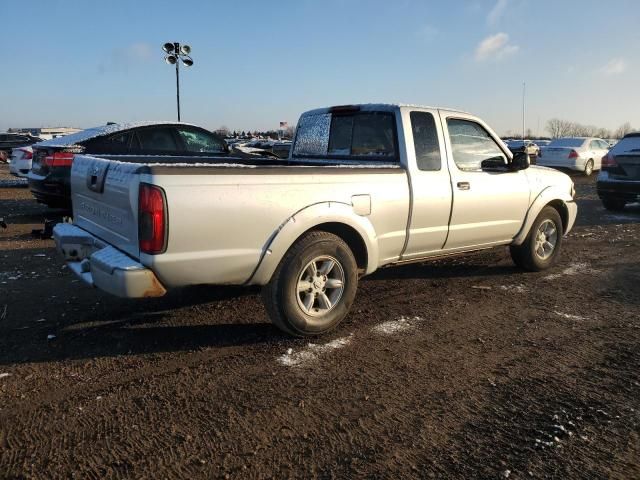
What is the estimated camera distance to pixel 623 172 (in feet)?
34.8

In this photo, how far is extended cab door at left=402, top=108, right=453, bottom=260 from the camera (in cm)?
469

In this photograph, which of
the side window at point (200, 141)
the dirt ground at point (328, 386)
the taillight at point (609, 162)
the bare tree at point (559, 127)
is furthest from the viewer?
the bare tree at point (559, 127)

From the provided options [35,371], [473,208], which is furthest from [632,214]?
[35,371]

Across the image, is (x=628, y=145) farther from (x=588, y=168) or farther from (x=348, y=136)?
(x=588, y=168)

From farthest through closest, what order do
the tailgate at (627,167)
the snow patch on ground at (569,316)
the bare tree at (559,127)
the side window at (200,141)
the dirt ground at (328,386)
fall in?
the bare tree at (559,127) → the tailgate at (627,167) → the side window at (200,141) → the snow patch on ground at (569,316) → the dirt ground at (328,386)

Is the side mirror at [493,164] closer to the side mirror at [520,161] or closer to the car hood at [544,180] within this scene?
the side mirror at [520,161]

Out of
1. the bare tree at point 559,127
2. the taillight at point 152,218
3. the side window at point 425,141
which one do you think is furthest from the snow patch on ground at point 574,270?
the bare tree at point 559,127

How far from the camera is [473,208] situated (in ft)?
17.0

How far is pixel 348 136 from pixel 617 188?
7.89 m

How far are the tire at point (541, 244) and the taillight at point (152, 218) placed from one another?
436 centimetres

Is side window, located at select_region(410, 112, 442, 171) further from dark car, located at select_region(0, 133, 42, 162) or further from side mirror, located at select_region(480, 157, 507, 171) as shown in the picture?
dark car, located at select_region(0, 133, 42, 162)

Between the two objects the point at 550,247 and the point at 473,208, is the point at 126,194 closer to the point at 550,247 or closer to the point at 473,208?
the point at 473,208

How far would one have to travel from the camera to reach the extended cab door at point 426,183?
4691 mm

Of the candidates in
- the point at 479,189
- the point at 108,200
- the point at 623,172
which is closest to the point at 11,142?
the point at 108,200
